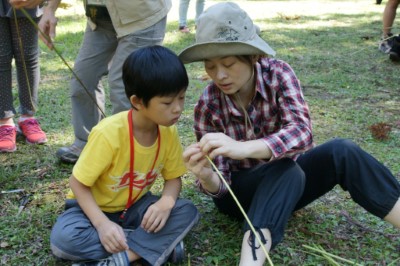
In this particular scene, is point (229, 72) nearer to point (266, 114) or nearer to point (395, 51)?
point (266, 114)

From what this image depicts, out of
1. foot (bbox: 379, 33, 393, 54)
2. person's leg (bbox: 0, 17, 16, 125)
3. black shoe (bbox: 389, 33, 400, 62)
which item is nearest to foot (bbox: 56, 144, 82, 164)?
person's leg (bbox: 0, 17, 16, 125)

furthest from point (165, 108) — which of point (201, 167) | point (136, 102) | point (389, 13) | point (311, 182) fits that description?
point (389, 13)

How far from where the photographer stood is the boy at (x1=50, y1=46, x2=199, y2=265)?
170 cm

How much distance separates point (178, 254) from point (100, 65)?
1.20 metres

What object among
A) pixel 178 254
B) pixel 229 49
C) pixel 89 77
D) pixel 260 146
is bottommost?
pixel 178 254

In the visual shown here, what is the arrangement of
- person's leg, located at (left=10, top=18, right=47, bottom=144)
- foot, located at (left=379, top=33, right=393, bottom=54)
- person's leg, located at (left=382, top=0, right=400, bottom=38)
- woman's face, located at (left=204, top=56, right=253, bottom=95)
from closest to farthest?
woman's face, located at (left=204, top=56, right=253, bottom=95)
person's leg, located at (left=10, top=18, right=47, bottom=144)
person's leg, located at (left=382, top=0, right=400, bottom=38)
foot, located at (left=379, top=33, right=393, bottom=54)

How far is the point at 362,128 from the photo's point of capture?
3.34 meters

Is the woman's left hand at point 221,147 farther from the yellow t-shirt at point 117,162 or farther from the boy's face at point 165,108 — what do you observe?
the yellow t-shirt at point 117,162

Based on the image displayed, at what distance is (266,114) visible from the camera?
6.27ft

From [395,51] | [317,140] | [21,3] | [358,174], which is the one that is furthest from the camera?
[395,51]

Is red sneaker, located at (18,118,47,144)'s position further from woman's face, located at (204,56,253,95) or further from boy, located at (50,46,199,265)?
woman's face, located at (204,56,253,95)

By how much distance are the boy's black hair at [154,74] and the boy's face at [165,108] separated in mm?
16

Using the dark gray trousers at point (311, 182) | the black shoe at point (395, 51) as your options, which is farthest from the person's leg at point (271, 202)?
the black shoe at point (395, 51)

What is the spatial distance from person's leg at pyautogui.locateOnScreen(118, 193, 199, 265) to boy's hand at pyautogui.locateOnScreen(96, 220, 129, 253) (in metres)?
0.08
